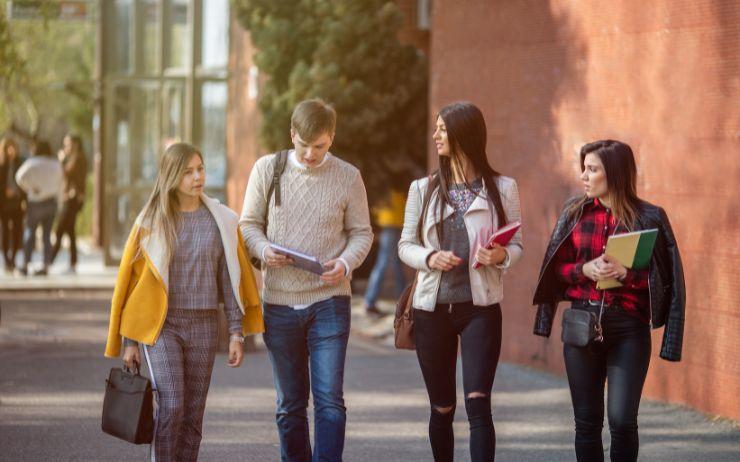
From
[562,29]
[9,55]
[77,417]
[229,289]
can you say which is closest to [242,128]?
[9,55]

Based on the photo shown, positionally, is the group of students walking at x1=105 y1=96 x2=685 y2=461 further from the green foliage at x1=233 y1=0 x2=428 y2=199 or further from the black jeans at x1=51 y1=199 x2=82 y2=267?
the black jeans at x1=51 y1=199 x2=82 y2=267

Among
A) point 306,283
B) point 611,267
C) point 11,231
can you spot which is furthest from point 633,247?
point 11,231

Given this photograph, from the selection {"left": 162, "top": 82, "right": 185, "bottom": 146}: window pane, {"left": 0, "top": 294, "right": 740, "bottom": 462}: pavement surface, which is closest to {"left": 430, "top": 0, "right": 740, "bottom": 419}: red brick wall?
{"left": 0, "top": 294, "right": 740, "bottom": 462}: pavement surface

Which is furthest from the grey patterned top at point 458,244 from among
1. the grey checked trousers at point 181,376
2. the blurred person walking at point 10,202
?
the blurred person walking at point 10,202

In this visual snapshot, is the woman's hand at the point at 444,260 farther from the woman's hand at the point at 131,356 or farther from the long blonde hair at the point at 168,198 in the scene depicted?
the woman's hand at the point at 131,356

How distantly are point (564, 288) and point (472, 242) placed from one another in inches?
19.1

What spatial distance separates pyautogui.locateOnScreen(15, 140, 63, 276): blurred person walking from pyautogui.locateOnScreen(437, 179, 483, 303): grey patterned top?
12.9 m

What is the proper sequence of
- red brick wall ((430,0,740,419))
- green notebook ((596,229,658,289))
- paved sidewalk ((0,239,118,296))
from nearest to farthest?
green notebook ((596,229,658,289)) < red brick wall ((430,0,740,419)) < paved sidewalk ((0,239,118,296))

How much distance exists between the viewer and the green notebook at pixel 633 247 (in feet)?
19.1

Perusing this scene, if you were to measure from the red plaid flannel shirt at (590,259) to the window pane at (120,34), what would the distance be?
53.5 feet

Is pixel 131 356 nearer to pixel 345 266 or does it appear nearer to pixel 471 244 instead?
pixel 345 266

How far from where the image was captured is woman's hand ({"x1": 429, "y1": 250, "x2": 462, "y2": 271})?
6.15m

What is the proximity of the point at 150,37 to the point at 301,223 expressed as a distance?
15.8 metres

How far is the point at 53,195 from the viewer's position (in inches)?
738
